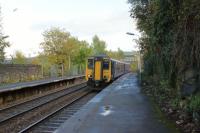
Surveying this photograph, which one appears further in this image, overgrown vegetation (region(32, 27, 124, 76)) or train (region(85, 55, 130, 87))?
overgrown vegetation (region(32, 27, 124, 76))

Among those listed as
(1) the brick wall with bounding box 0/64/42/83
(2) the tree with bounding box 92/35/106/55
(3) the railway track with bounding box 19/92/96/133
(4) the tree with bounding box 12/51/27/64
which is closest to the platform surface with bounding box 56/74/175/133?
(3) the railway track with bounding box 19/92/96/133

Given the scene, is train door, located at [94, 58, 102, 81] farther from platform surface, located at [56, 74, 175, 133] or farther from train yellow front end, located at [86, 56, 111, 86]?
platform surface, located at [56, 74, 175, 133]

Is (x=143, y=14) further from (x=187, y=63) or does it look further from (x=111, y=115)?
(x=187, y=63)

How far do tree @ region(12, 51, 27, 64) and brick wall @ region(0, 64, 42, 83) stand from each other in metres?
22.4

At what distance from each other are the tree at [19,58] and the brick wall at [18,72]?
2240 cm

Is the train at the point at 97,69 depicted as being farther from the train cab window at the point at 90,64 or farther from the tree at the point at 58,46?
the tree at the point at 58,46

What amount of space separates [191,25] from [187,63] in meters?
1.13

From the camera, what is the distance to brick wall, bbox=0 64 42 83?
4797 centimetres

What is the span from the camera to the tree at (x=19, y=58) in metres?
81.4

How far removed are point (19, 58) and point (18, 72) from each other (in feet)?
108

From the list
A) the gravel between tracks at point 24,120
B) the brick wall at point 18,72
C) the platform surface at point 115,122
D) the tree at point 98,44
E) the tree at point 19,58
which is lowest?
the gravel between tracks at point 24,120

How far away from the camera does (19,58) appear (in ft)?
276

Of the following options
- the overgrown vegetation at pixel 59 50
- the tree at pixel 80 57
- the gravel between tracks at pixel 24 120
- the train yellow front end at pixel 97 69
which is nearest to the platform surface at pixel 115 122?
the gravel between tracks at pixel 24 120

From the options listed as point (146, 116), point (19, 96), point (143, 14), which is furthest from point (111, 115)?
point (19, 96)
